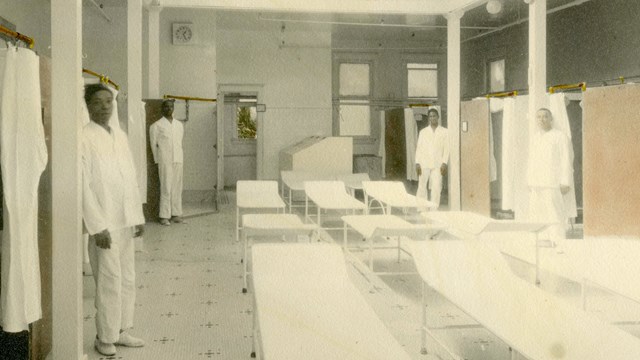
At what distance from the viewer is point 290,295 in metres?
3.62

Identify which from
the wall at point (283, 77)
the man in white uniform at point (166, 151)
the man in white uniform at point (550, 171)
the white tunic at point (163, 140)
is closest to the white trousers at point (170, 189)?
the man in white uniform at point (166, 151)

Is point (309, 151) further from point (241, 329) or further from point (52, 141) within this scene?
point (52, 141)

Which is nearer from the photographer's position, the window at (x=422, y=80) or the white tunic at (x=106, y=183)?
the white tunic at (x=106, y=183)

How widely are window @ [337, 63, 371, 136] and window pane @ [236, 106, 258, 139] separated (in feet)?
7.22

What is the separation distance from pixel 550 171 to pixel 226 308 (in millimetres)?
3748

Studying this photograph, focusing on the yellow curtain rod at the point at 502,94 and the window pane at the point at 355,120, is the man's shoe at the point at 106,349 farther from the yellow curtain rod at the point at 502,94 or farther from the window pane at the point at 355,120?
the window pane at the point at 355,120

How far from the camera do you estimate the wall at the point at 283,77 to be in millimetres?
15102

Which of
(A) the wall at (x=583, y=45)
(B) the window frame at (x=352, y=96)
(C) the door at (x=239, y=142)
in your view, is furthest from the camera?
(C) the door at (x=239, y=142)

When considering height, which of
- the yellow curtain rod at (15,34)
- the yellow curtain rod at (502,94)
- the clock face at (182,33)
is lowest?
the yellow curtain rod at (15,34)

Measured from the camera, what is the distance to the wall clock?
13078mm

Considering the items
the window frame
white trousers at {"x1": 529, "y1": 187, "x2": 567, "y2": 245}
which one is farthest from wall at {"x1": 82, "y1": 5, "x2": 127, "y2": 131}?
white trousers at {"x1": 529, "y1": 187, "x2": 567, "y2": 245}

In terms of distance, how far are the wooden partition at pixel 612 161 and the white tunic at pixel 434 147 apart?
3226 mm

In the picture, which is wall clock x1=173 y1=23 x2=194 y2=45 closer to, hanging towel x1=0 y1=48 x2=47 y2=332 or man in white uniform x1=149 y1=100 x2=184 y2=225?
man in white uniform x1=149 y1=100 x2=184 y2=225

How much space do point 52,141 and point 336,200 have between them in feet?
15.5
